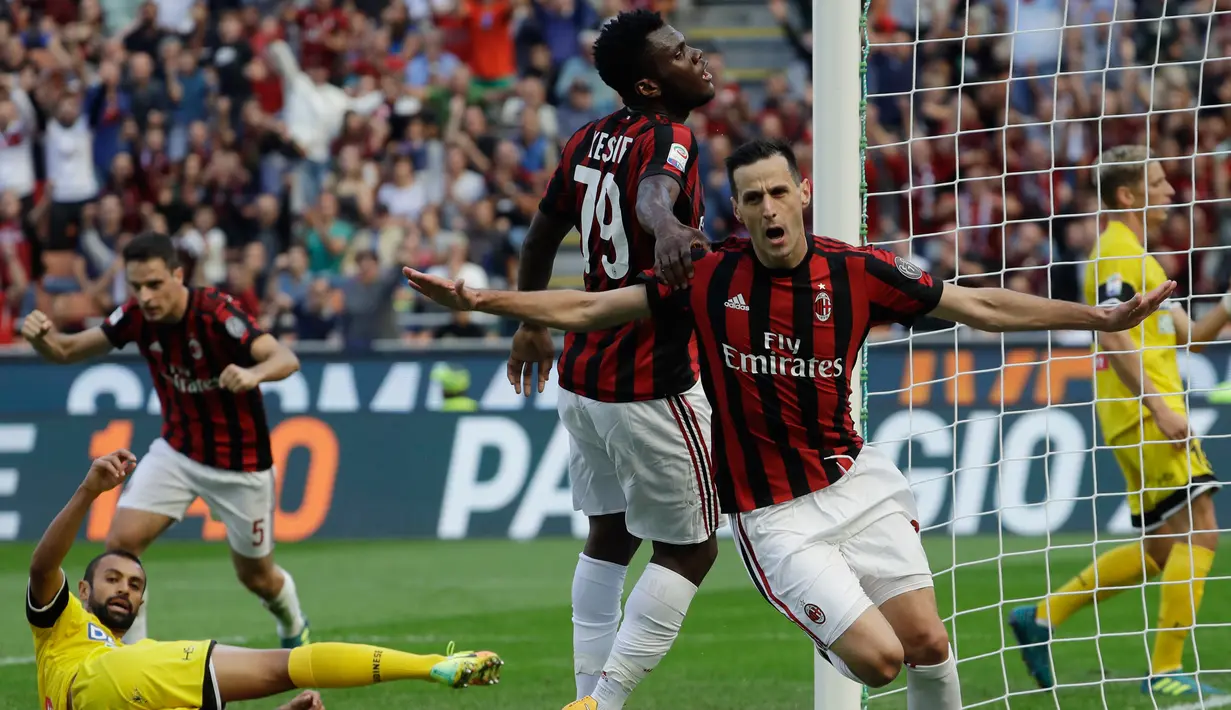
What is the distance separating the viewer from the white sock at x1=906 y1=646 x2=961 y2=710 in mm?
5047

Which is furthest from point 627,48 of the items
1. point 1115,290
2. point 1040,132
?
point 1040,132

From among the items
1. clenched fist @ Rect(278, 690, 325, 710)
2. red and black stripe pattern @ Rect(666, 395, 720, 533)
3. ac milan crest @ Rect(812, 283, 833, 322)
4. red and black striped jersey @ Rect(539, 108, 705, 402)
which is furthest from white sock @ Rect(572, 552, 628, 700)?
ac milan crest @ Rect(812, 283, 833, 322)

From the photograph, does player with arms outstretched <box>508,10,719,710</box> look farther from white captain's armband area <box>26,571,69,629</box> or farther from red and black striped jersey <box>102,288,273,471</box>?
red and black striped jersey <box>102,288,273,471</box>

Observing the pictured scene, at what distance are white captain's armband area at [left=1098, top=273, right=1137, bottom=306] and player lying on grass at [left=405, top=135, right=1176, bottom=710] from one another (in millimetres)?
1803

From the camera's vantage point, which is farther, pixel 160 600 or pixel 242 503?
pixel 160 600

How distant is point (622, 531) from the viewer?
586 cm

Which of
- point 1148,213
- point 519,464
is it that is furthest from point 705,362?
point 519,464

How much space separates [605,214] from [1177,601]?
3287mm

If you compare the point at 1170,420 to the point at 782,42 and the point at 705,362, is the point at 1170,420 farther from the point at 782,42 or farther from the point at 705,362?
the point at 782,42

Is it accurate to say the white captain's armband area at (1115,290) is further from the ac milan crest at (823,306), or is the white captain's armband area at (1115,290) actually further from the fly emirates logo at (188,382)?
the fly emirates logo at (188,382)

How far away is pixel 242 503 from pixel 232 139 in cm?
1002

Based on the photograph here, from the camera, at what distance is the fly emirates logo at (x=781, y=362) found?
5059 millimetres

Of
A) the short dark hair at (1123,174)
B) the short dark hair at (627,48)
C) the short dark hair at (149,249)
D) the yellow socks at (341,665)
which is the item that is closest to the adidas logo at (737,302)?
the short dark hair at (627,48)

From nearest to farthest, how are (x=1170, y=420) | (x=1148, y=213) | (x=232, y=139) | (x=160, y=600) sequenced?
1. (x=1170, y=420)
2. (x=1148, y=213)
3. (x=160, y=600)
4. (x=232, y=139)
